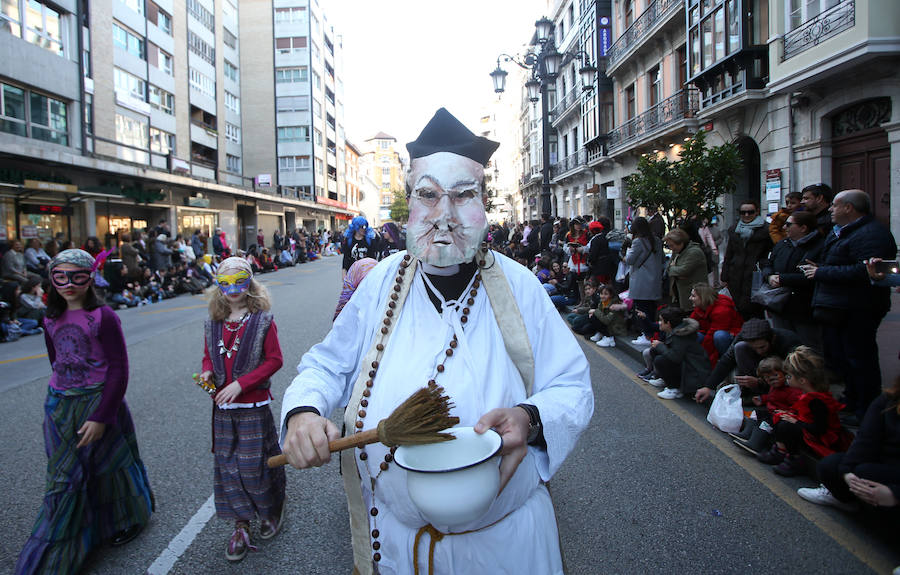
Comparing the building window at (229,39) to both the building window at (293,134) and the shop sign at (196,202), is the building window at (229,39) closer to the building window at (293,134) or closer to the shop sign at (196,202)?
the building window at (293,134)

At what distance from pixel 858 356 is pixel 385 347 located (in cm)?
449

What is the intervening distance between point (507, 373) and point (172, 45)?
37744 millimetres

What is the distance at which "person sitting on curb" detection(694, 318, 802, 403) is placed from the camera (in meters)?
4.98

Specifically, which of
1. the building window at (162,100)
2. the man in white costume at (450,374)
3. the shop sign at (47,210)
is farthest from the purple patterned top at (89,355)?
the building window at (162,100)

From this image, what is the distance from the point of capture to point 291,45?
53.9 meters

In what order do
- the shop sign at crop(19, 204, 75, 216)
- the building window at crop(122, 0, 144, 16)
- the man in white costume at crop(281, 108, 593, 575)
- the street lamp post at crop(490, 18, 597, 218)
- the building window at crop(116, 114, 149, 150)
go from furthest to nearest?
the building window at crop(122, 0, 144, 16) < the building window at crop(116, 114, 149, 150) < the shop sign at crop(19, 204, 75, 216) < the street lamp post at crop(490, 18, 597, 218) < the man in white costume at crop(281, 108, 593, 575)

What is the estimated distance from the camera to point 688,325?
585 centimetres

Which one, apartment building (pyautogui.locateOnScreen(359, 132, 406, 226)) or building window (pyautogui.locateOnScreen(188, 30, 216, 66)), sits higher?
apartment building (pyautogui.locateOnScreen(359, 132, 406, 226))

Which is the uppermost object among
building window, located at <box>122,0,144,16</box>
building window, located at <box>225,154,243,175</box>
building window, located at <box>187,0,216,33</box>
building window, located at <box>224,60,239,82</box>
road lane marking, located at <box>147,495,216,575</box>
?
building window, located at <box>187,0,216,33</box>

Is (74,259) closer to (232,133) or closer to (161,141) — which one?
(161,141)

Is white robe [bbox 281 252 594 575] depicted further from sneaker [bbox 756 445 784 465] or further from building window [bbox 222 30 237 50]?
building window [bbox 222 30 237 50]

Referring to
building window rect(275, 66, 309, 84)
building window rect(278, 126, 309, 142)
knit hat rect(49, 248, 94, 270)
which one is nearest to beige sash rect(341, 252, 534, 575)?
knit hat rect(49, 248, 94, 270)

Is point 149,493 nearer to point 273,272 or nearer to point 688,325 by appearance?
point 688,325

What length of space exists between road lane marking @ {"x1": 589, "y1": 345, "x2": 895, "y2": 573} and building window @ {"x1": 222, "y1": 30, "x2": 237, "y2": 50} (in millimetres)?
46422
